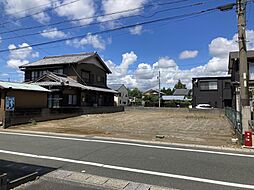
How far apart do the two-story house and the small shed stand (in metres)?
4.23

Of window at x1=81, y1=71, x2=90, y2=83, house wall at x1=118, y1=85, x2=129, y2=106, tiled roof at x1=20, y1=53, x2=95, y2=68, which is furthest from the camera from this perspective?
house wall at x1=118, y1=85, x2=129, y2=106

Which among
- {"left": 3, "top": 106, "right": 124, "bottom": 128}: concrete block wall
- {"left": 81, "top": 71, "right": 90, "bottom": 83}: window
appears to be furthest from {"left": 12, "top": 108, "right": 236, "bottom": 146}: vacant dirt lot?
{"left": 81, "top": 71, "right": 90, "bottom": 83}: window

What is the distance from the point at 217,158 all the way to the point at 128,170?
325 centimetres

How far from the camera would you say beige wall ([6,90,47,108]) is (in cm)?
2053

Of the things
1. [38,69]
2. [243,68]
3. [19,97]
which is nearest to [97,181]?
[243,68]

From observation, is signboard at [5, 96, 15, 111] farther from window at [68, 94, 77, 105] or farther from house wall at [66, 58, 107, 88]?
house wall at [66, 58, 107, 88]

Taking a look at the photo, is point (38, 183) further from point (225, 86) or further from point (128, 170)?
point (225, 86)

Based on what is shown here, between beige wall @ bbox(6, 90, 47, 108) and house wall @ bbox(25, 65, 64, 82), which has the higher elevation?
house wall @ bbox(25, 65, 64, 82)

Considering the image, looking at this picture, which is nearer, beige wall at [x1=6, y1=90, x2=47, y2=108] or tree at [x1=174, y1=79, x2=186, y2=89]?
beige wall at [x1=6, y1=90, x2=47, y2=108]

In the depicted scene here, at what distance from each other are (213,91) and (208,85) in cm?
141

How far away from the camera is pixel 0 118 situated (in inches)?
739

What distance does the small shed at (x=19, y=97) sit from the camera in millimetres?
18766

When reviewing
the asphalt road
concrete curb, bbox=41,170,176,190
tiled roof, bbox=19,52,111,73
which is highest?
tiled roof, bbox=19,52,111,73

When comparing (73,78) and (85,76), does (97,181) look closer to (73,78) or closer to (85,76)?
(73,78)
